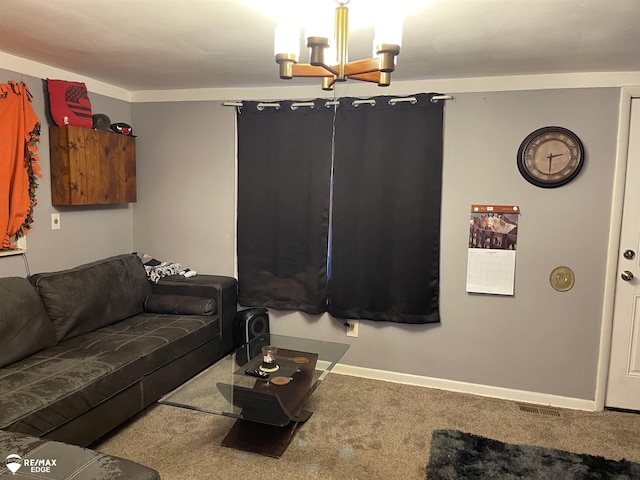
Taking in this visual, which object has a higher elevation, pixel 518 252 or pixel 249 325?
pixel 518 252

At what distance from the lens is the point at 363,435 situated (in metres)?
2.73

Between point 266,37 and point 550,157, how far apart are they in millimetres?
2027

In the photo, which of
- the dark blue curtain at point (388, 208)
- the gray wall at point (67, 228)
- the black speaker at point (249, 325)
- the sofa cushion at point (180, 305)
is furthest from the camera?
the black speaker at point (249, 325)

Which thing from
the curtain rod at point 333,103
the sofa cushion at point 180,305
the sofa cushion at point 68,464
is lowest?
the sofa cushion at point 68,464

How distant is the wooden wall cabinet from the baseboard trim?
2308mm

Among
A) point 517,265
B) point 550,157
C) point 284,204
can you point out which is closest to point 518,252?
point 517,265

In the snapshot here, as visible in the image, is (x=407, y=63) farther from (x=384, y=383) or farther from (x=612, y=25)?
(x=384, y=383)

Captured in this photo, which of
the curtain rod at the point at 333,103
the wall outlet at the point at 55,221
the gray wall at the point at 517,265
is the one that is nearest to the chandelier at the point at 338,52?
the curtain rod at the point at 333,103

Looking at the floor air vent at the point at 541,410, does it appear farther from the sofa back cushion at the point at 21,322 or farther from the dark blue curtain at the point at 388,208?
the sofa back cushion at the point at 21,322

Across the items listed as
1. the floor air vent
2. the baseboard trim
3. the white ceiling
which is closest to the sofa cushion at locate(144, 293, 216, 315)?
the baseboard trim

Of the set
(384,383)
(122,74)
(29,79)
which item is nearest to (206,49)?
(122,74)

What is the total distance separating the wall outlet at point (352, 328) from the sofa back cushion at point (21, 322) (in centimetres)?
204

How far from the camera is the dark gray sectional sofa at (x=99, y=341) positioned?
7.32ft

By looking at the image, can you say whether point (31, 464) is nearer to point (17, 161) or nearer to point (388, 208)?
point (17, 161)
